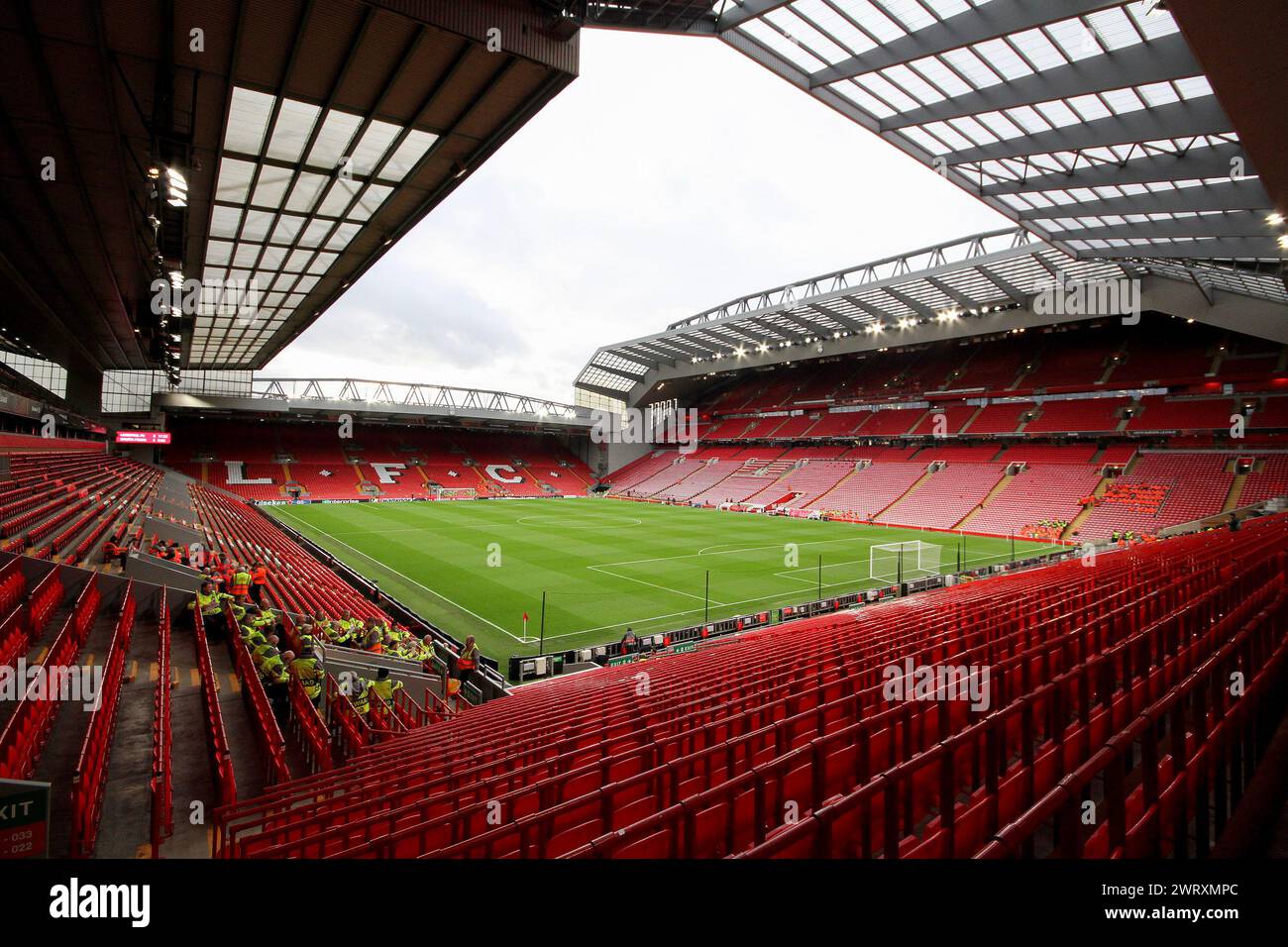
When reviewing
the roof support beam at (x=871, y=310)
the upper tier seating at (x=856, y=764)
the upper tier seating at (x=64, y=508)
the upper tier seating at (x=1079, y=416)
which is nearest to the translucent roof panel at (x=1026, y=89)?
the upper tier seating at (x=856, y=764)

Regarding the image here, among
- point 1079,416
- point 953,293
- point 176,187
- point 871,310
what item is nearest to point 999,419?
point 1079,416

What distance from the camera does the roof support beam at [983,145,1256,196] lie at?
1300 cm

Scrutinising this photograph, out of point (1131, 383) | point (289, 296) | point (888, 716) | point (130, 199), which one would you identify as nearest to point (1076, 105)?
point (888, 716)

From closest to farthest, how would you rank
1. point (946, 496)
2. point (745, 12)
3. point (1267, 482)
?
point (745, 12)
point (1267, 482)
point (946, 496)

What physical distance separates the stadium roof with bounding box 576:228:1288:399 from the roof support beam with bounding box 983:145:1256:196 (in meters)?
8.27

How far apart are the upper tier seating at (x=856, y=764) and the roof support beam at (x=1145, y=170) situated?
33.4 ft

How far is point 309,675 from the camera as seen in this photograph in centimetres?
857

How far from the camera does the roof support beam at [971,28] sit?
10227 millimetres

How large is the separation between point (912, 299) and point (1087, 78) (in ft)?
99.2

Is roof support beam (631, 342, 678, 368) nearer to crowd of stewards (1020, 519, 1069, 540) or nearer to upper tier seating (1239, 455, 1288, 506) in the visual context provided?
crowd of stewards (1020, 519, 1069, 540)

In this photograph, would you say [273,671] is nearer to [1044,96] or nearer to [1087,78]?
[1044,96]

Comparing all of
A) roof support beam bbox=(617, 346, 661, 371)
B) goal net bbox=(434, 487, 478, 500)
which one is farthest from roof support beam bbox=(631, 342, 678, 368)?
goal net bbox=(434, 487, 478, 500)

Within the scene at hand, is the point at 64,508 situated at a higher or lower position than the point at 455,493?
higher
